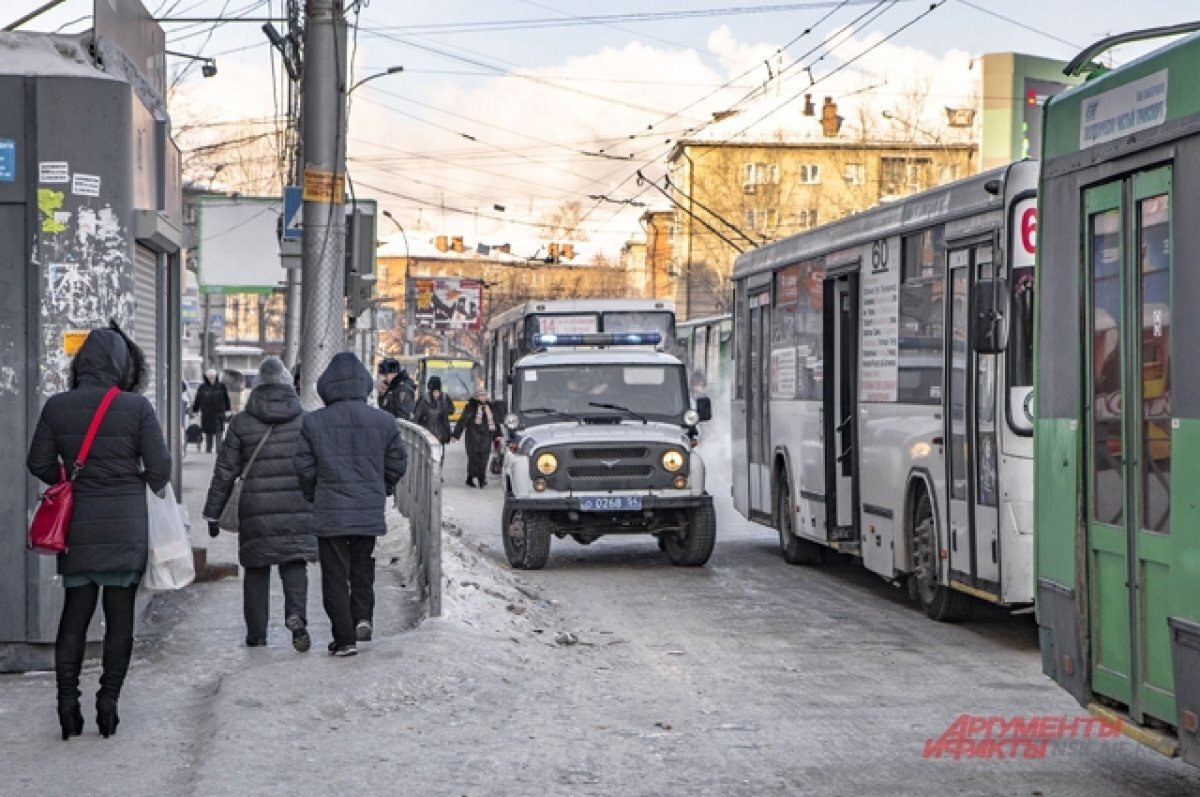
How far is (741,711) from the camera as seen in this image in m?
9.48

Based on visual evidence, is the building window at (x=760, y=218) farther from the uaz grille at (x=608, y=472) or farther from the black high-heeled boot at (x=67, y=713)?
the black high-heeled boot at (x=67, y=713)

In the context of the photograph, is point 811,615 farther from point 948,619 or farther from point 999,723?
point 999,723

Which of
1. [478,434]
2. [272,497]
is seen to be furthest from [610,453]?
[478,434]

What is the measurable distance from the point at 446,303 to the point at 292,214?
6461cm

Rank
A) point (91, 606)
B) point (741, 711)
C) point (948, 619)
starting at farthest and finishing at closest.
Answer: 1. point (948, 619)
2. point (741, 711)
3. point (91, 606)

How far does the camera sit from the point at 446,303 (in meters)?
81.1

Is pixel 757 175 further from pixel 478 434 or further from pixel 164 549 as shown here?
pixel 164 549

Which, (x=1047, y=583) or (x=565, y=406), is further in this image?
(x=565, y=406)

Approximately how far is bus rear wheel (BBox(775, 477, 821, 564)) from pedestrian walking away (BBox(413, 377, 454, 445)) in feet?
43.2

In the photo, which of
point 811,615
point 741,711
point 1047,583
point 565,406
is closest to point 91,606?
point 741,711

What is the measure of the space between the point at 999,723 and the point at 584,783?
2400mm

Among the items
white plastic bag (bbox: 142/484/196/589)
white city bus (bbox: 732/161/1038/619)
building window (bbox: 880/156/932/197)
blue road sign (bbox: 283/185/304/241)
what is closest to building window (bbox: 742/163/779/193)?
building window (bbox: 880/156/932/197)

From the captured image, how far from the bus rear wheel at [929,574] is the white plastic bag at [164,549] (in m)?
5.89

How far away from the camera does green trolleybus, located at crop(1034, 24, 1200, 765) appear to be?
6.45m
